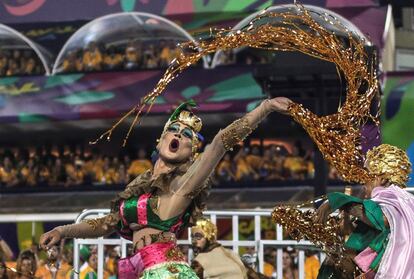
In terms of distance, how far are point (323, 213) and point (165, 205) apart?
79 cm

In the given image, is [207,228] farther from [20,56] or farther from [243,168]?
[20,56]

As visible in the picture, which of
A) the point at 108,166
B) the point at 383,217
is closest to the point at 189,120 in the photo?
the point at 383,217

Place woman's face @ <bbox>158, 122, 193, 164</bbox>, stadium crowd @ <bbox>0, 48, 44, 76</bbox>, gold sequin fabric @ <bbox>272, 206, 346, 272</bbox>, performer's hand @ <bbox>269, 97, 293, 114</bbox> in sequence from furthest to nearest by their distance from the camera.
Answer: stadium crowd @ <bbox>0, 48, 44, 76</bbox>, gold sequin fabric @ <bbox>272, 206, 346, 272</bbox>, woman's face @ <bbox>158, 122, 193, 164</bbox>, performer's hand @ <bbox>269, 97, 293, 114</bbox>

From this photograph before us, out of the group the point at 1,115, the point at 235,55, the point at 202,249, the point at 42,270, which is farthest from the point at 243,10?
the point at 202,249

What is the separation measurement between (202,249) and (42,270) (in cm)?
354

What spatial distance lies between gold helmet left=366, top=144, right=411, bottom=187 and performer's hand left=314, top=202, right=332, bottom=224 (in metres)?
0.29

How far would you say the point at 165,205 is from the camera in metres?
5.91

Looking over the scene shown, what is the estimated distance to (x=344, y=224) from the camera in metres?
6.29

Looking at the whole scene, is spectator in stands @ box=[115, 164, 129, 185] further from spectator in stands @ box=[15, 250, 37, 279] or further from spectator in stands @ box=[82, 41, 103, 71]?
spectator in stands @ box=[15, 250, 37, 279]

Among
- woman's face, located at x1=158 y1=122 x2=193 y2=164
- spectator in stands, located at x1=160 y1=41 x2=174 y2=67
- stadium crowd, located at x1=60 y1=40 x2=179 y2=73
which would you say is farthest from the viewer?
stadium crowd, located at x1=60 y1=40 x2=179 y2=73

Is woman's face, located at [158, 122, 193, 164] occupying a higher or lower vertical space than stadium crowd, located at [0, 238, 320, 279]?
→ higher

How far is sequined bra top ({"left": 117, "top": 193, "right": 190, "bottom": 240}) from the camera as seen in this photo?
592cm

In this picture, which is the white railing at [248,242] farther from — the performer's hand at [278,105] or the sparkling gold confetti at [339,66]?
the performer's hand at [278,105]

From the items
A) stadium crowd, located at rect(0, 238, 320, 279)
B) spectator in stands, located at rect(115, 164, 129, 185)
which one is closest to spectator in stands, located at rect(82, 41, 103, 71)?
spectator in stands, located at rect(115, 164, 129, 185)
